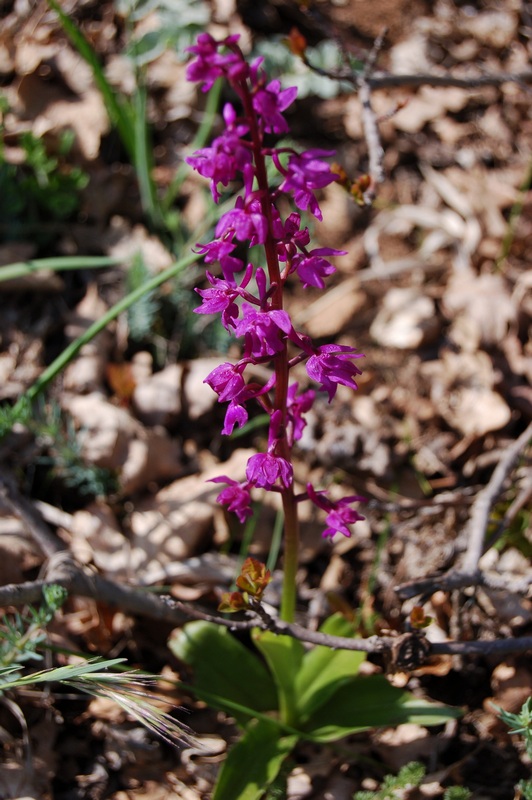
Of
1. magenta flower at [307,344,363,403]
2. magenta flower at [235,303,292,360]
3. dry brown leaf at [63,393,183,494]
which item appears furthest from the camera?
dry brown leaf at [63,393,183,494]

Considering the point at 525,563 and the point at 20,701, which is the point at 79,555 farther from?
the point at 525,563

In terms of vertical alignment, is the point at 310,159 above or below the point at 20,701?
above

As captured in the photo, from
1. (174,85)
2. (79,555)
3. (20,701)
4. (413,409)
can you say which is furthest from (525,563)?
(174,85)

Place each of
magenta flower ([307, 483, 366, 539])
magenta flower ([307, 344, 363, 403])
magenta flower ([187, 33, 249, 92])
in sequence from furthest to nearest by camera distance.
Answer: magenta flower ([307, 483, 366, 539])
magenta flower ([307, 344, 363, 403])
magenta flower ([187, 33, 249, 92])

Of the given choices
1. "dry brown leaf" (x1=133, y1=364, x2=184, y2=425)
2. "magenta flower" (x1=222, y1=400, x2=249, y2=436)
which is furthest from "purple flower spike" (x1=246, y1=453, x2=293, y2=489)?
"dry brown leaf" (x1=133, y1=364, x2=184, y2=425)

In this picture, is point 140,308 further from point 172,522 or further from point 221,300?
point 221,300

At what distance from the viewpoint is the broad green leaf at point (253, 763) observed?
2295mm

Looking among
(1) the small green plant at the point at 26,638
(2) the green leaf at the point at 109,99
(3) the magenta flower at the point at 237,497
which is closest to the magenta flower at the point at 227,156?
(3) the magenta flower at the point at 237,497

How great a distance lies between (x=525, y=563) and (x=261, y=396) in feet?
5.57

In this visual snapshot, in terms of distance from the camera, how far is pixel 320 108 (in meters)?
4.47

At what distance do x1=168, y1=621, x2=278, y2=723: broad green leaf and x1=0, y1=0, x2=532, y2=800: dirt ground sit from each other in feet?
0.77

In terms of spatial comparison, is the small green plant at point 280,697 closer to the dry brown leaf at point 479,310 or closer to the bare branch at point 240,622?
the bare branch at point 240,622

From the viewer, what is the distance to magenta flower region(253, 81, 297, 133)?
1.61m

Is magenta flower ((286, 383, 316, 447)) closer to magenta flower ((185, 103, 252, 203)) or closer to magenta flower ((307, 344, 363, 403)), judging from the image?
magenta flower ((307, 344, 363, 403))
